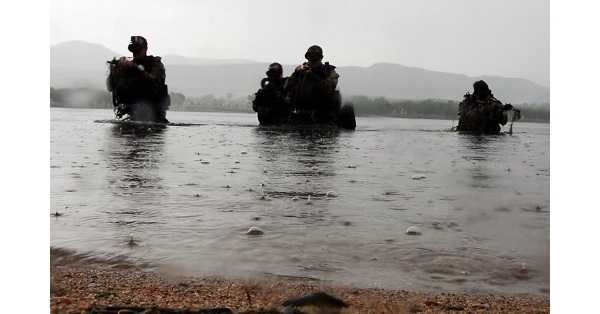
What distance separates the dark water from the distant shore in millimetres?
125

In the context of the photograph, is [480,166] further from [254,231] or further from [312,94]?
[312,94]

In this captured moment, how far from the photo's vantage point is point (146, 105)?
1730 cm

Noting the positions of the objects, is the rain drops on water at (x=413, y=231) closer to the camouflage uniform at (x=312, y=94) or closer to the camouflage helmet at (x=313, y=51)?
the camouflage helmet at (x=313, y=51)

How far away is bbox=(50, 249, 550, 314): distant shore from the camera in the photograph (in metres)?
2.29

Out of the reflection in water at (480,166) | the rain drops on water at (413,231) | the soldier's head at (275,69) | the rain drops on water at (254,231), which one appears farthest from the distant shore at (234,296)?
the reflection in water at (480,166)

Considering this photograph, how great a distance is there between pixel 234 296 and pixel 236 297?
13mm

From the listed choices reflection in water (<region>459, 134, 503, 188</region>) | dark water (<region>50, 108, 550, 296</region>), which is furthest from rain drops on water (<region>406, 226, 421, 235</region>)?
reflection in water (<region>459, 134, 503, 188</region>)

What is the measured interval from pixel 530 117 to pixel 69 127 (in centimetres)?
554

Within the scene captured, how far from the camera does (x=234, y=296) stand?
7.83 ft

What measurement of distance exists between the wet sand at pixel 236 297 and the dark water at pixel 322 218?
0.13 meters

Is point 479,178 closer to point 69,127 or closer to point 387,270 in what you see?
point 387,270

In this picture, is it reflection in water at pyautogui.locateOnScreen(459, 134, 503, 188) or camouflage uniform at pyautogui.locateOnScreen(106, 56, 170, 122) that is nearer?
reflection in water at pyautogui.locateOnScreen(459, 134, 503, 188)

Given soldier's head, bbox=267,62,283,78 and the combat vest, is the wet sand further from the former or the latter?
the combat vest

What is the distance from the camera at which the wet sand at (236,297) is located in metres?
2.29
